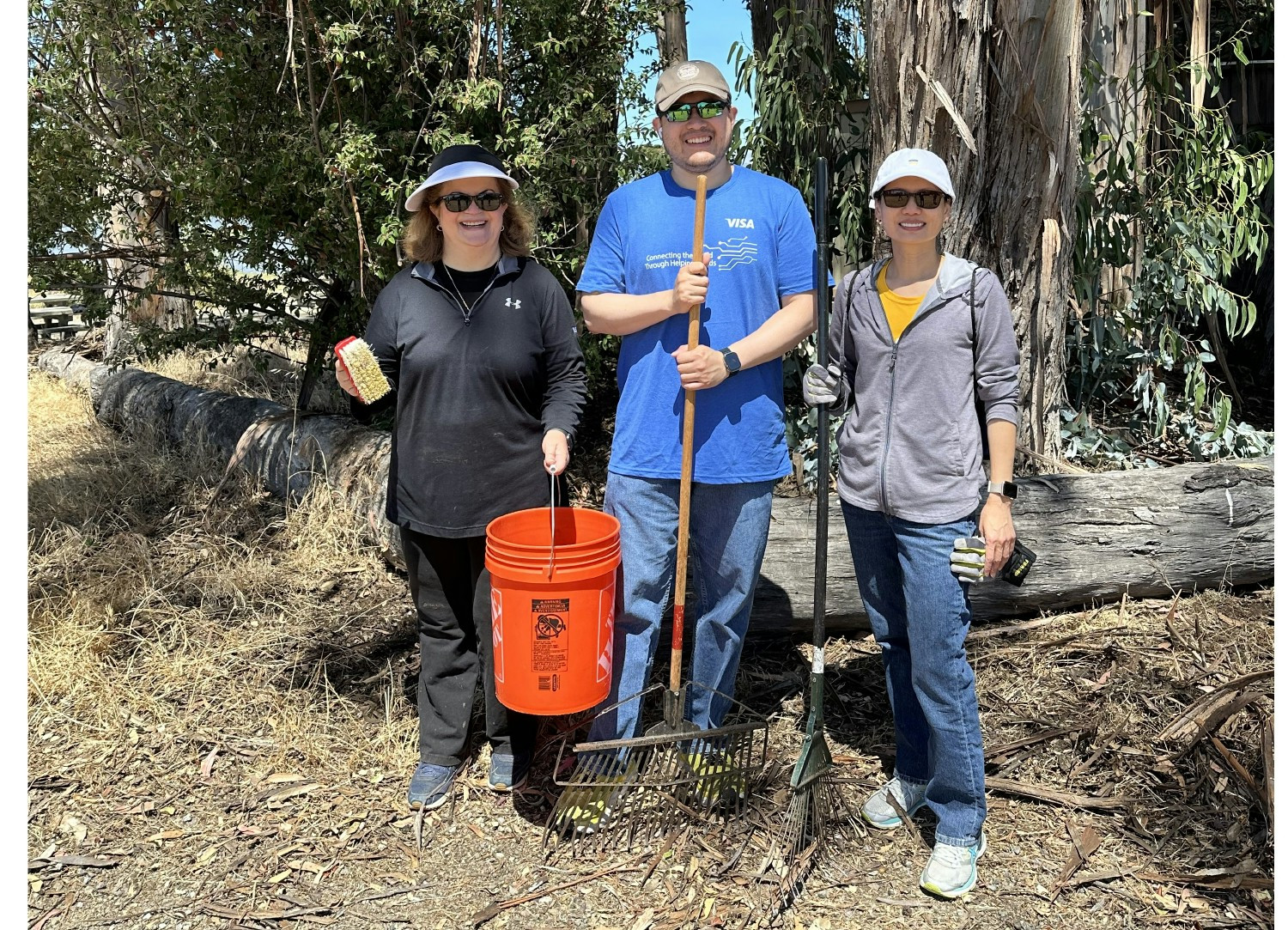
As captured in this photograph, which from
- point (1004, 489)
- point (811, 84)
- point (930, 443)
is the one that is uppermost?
point (811, 84)

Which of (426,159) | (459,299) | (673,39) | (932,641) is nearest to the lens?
(932,641)

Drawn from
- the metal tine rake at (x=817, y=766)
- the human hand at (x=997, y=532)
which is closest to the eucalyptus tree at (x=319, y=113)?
the metal tine rake at (x=817, y=766)

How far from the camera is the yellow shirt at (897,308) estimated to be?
3.05m

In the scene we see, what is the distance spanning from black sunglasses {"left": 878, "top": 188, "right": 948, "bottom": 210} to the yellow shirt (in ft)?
0.83

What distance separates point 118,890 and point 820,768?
224 centimetres

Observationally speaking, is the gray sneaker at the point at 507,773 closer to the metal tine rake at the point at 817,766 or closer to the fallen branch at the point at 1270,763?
the metal tine rake at the point at 817,766

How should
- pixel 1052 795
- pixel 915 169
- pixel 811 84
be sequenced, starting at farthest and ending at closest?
pixel 811 84 → pixel 1052 795 → pixel 915 169

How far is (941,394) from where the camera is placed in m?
2.98

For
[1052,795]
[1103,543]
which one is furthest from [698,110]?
[1103,543]

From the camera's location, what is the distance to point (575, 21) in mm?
5902

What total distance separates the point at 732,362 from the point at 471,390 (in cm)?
87

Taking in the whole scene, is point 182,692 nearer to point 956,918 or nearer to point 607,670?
point 607,670

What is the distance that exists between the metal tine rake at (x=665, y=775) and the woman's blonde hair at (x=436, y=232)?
2.85 ft

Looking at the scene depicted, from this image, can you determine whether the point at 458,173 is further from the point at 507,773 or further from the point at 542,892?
the point at 542,892
